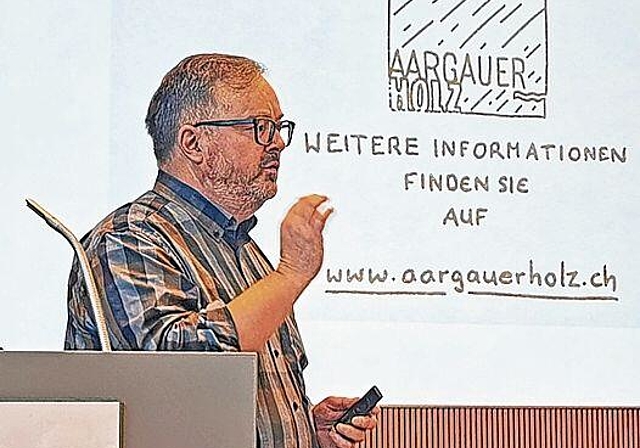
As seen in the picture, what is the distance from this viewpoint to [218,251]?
1.85 meters

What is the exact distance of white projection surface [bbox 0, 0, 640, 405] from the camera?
1801 millimetres

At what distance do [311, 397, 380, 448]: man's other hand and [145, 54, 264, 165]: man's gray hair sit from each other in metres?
0.45

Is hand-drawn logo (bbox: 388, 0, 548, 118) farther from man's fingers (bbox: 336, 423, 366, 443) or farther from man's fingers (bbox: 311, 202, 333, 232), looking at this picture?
man's fingers (bbox: 336, 423, 366, 443)

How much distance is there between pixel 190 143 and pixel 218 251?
0.17m

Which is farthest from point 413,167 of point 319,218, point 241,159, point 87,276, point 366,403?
point 87,276

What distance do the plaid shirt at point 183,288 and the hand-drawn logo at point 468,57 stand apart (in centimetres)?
36

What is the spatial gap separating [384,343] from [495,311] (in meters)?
0.19

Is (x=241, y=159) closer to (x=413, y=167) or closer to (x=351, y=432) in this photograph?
(x=413, y=167)

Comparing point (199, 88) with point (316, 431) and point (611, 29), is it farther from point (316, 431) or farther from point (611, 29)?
point (611, 29)

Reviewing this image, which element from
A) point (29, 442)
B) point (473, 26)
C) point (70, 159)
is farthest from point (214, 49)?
point (29, 442)

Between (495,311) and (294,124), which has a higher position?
(294,124)

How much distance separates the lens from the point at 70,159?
1787 millimetres

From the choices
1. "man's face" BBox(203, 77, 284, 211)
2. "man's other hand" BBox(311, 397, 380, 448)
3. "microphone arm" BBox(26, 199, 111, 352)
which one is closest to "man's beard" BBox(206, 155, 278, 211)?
"man's face" BBox(203, 77, 284, 211)

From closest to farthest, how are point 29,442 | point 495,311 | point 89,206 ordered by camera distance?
point 29,442
point 89,206
point 495,311
